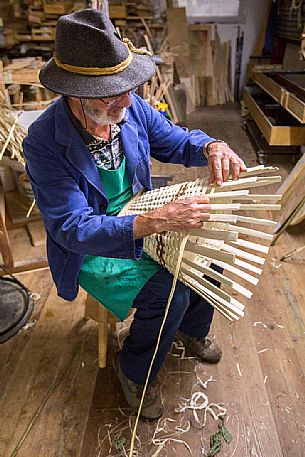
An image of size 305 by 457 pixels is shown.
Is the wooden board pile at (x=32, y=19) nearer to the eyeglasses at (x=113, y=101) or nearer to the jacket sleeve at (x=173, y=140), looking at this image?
the jacket sleeve at (x=173, y=140)

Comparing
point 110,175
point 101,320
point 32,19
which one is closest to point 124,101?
point 110,175

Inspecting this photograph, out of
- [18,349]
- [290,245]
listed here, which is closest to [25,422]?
[18,349]

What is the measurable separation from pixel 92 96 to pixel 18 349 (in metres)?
1.32

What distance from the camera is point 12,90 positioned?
3564mm

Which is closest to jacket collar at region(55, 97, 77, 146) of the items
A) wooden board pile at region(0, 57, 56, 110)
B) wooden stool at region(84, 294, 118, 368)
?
wooden stool at region(84, 294, 118, 368)

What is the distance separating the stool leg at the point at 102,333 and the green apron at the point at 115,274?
22cm

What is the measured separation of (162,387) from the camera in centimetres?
174

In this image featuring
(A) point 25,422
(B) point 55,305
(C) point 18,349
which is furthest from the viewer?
(B) point 55,305

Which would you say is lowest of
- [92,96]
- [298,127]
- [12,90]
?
[298,127]

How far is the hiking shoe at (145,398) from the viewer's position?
1.59 meters

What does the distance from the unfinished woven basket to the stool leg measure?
42cm

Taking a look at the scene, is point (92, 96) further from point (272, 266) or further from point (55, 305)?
point (272, 266)

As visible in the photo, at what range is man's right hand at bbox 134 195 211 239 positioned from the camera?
117 centimetres

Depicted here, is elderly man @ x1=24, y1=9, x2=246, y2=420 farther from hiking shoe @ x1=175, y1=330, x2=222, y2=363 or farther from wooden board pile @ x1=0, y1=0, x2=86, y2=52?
wooden board pile @ x1=0, y1=0, x2=86, y2=52
